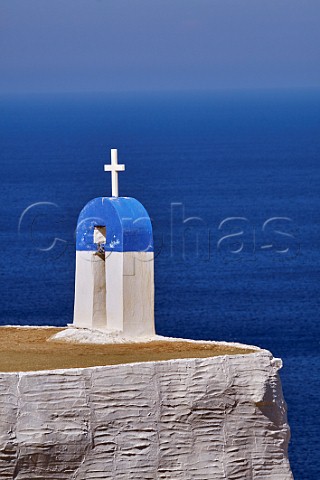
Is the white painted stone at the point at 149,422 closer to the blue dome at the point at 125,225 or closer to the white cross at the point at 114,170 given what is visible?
the blue dome at the point at 125,225

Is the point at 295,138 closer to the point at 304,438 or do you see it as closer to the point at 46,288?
the point at 46,288

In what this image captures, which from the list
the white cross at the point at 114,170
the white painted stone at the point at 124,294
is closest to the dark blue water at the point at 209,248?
the white painted stone at the point at 124,294

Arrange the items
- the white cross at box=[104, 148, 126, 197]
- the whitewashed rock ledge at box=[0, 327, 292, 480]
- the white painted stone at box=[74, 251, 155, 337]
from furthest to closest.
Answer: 1. the white cross at box=[104, 148, 126, 197]
2. the white painted stone at box=[74, 251, 155, 337]
3. the whitewashed rock ledge at box=[0, 327, 292, 480]

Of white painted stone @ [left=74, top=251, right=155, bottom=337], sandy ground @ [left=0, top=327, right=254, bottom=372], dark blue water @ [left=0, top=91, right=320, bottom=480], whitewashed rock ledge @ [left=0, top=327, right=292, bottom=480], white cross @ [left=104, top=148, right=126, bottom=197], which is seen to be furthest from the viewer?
dark blue water @ [left=0, top=91, right=320, bottom=480]

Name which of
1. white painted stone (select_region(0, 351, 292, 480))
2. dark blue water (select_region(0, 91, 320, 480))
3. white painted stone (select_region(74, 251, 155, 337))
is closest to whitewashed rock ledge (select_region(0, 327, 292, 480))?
white painted stone (select_region(0, 351, 292, 480))

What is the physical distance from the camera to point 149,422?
2272cm

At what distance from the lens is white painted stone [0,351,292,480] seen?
22.0 m

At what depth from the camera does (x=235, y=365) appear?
23312 millimetres

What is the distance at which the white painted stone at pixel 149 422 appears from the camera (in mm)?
22000

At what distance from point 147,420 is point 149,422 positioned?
0.04 meters

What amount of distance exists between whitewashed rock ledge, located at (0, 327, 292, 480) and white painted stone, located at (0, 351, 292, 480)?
0.01m

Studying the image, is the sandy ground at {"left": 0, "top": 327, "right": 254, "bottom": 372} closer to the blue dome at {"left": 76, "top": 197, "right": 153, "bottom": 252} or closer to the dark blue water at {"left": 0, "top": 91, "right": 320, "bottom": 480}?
the blue dome at {"left": 76, "top": 197, "right": 153, "bottom": 252}

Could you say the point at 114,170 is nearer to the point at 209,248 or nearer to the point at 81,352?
the point at 81,352

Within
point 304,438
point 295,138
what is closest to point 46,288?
point 304,438
